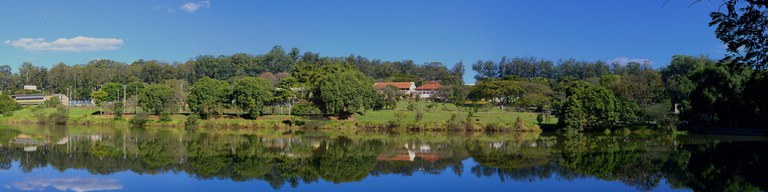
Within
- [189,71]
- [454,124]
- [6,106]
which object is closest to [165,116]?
[6,106]

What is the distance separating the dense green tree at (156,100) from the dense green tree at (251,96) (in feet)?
21.0

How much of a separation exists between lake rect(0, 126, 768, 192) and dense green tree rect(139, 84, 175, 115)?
15.2m

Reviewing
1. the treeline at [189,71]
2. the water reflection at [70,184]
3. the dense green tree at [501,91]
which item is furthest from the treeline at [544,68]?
→ the water reflection at [70,184]

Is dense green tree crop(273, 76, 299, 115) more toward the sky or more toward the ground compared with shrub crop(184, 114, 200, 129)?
more toward the sky

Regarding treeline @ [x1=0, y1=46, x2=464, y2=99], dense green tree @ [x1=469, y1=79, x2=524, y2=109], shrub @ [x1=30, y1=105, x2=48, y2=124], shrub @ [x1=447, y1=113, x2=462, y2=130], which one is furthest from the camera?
treeline @ [x1=0, y1=46, x2=464, y2=99]

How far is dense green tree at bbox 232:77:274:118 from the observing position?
157 ft

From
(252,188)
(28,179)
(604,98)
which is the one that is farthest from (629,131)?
(28,179)

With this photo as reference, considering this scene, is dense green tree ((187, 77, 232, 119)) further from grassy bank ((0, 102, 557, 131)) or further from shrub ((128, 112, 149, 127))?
shrub ((128, 112, 149, 127))

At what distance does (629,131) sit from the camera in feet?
141

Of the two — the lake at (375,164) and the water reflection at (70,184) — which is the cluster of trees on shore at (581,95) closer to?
the lake at (375,164)

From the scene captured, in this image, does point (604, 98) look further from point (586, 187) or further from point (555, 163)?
point (586, 187)

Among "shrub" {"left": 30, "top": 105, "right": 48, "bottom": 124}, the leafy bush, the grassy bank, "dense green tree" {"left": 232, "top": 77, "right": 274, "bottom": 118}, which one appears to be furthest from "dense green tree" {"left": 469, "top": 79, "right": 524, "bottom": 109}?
"shrub" {"left": 30, "top": 105, "right": 48, "bottom": 124}

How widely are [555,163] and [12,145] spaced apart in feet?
84.6

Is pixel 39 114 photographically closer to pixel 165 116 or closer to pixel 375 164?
pixel 165 116
